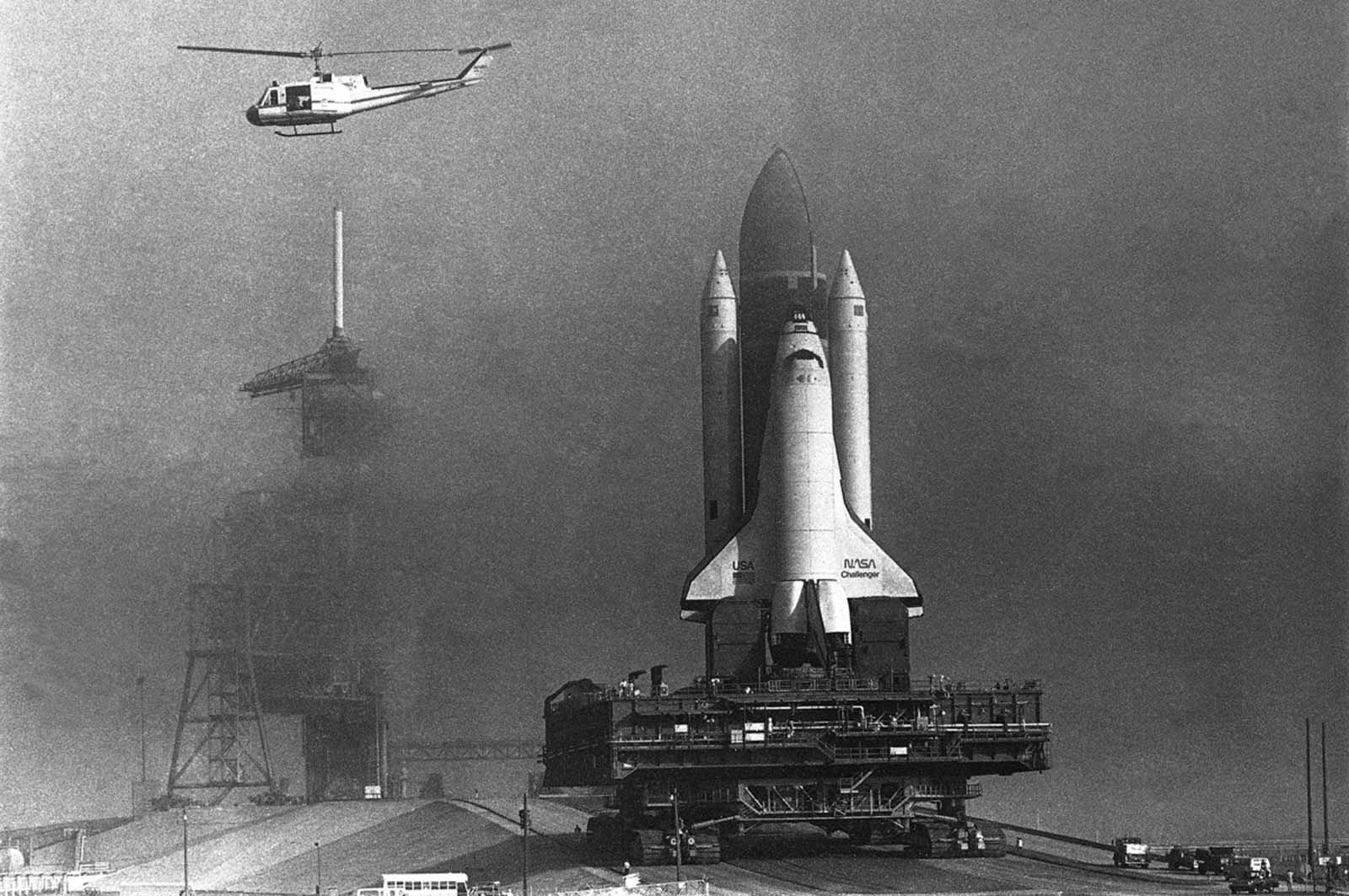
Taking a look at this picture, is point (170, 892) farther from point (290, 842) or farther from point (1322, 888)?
point (1322, 888)

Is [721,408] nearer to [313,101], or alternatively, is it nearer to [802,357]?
[802,357]

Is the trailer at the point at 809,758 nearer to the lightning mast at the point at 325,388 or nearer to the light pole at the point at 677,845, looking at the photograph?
the light pole at the point at 677,845

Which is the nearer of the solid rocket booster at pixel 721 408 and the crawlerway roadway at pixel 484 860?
the crawlerway roadway at pixel 484 860

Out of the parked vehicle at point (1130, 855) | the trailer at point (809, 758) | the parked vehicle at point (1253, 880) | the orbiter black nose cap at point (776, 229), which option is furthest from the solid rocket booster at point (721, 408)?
the parked vehicle at point (1253, 880)

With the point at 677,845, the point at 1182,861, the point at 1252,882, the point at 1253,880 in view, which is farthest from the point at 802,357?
the point at 1252,882

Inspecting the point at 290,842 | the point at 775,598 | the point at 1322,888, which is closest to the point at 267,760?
the point at 290,842

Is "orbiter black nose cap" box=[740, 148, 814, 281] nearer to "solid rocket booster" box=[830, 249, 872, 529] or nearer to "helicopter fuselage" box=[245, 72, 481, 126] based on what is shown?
"solid rocket booster" box=[830, 249, 872, 529]

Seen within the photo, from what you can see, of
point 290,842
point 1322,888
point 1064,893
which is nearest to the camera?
point 1064,893
